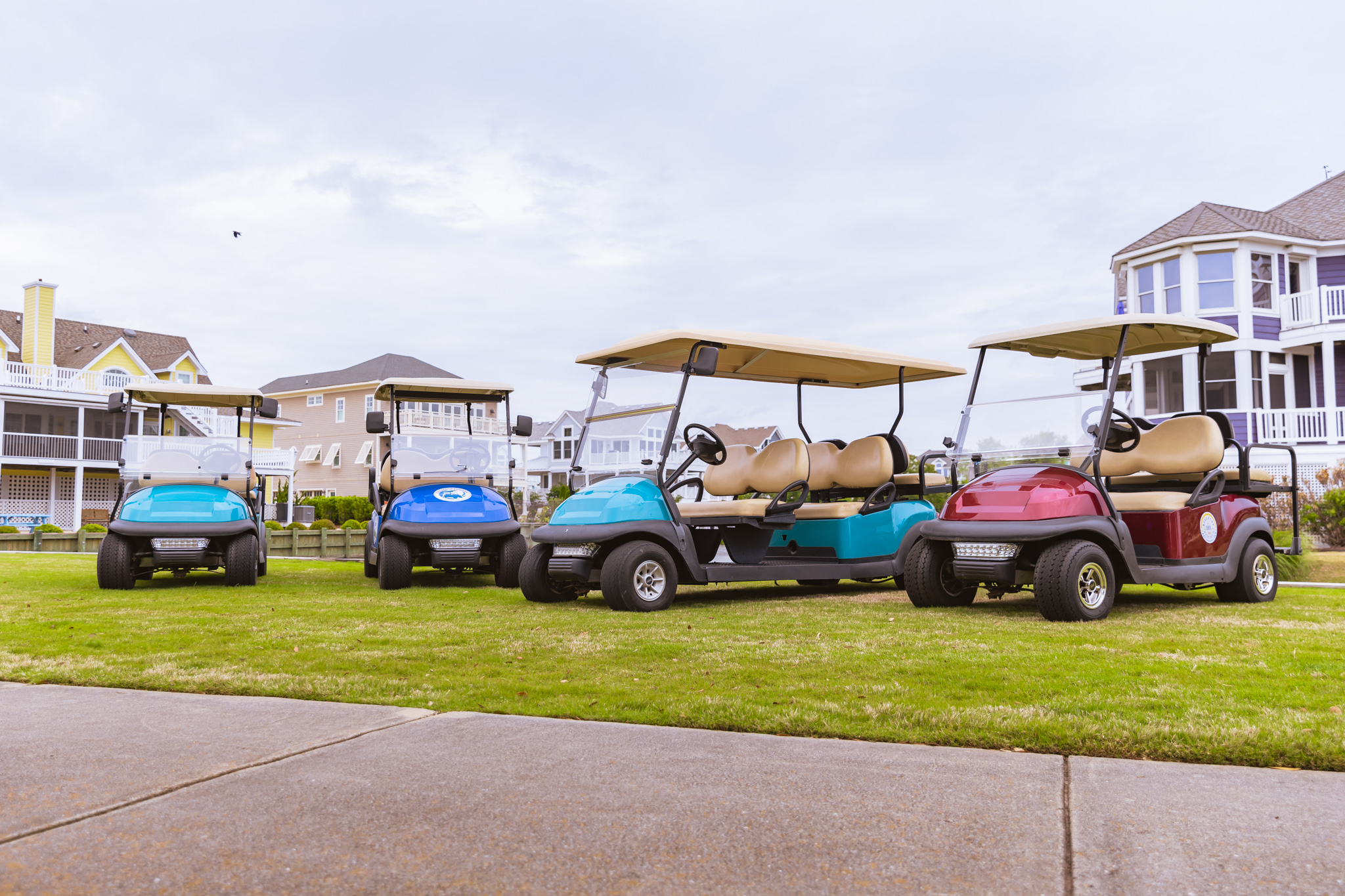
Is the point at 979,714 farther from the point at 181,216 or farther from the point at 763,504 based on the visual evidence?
the point at 181,216

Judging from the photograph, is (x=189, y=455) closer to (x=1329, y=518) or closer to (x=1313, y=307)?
(x=1329, y=518)

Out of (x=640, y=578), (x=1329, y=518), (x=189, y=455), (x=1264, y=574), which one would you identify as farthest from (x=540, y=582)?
(x=1329, y=518)

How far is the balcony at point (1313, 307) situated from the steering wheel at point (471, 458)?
69.3 ft

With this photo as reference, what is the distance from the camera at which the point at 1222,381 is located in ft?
82.5

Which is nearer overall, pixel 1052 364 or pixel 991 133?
pixel 1052 364

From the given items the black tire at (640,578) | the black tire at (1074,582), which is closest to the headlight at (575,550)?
the black tire at (640,578)

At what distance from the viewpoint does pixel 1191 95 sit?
1333 cm

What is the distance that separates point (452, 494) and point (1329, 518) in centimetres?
1374

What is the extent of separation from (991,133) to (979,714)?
11.0 metres

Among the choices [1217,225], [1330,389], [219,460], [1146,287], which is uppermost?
[1217,225]

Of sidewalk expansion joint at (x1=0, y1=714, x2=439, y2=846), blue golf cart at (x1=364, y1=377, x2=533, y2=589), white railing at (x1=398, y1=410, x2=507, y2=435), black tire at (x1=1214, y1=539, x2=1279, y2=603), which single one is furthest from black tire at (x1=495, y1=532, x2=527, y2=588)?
sidewalk expansion joint at (x1=0, y1=714, x2=439, y2=846)

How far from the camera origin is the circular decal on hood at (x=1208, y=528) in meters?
8.39

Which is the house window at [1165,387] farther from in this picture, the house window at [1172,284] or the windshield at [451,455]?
the windshield at [451,455]

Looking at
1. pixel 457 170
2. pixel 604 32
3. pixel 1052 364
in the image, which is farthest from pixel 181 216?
pixel 1052 364
